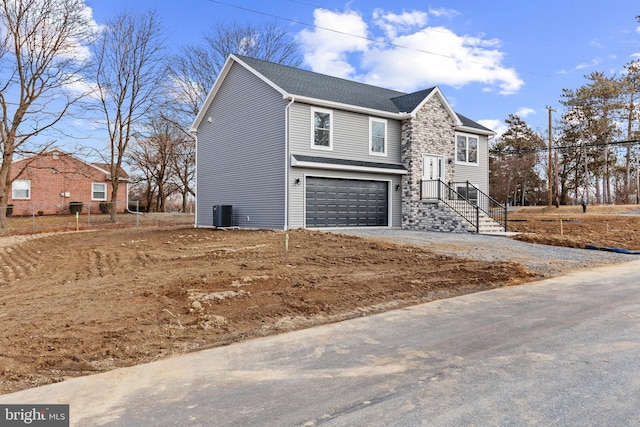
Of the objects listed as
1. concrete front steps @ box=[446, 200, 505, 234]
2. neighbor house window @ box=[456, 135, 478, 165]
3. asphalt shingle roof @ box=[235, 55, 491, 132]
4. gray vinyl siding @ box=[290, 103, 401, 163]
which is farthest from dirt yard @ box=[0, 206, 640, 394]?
neighbor house window @ box=[456, 135, 478, 165]

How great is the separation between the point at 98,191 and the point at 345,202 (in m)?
24.2

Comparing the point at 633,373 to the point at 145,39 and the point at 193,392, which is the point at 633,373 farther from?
the point at 145,39

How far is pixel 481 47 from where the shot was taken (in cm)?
1908

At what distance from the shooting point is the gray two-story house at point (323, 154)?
15.9 metres

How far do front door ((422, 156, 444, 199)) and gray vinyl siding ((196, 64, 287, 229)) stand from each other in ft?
23.4

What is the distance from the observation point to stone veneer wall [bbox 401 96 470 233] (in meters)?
17.2

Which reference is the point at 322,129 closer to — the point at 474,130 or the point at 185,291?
the point at 474,130

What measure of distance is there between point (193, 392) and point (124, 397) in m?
0.52

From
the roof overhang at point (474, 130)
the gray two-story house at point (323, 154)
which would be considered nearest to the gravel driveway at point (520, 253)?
the gray two-story house at point (323, 154)

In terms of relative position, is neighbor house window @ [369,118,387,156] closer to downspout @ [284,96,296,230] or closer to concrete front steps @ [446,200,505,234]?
concrete front steps @ [446,200,505,234]

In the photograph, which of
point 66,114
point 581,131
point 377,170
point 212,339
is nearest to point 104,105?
point 66,114

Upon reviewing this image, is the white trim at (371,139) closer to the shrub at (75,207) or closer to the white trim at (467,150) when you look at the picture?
the white trim at (467,150)

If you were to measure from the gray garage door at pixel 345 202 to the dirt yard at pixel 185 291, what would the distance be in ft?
12.8

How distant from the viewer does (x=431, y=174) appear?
19500 mm
